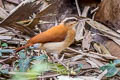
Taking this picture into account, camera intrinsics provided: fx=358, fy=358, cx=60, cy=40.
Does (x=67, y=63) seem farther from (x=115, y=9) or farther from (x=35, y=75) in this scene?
(x=115, y=9)

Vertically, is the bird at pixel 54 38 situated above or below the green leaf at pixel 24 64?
→ above

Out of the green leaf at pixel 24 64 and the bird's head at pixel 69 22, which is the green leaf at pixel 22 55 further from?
the bird's head at pixel 69 22

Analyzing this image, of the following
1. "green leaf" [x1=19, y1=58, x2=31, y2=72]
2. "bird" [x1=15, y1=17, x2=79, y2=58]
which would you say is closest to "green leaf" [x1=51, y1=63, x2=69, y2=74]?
"bird" [x1=15, y1=17, x2=79, y2=58]

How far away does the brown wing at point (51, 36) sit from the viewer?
405 centimetres

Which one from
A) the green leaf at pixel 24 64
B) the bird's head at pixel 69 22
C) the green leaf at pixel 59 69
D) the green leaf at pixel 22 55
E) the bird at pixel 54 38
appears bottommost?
the green leaf at pixel 59 69

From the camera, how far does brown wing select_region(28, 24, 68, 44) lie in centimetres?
405

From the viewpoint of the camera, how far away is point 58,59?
458cm

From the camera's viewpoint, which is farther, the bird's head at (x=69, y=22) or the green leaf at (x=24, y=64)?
the bird's head at (x=69, y=22)

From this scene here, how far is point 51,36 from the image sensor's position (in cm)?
411

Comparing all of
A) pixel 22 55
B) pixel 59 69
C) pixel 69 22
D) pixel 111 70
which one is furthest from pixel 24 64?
pixel 111 70

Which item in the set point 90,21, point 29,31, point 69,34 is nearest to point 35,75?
point 69,34

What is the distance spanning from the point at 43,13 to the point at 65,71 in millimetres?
1282

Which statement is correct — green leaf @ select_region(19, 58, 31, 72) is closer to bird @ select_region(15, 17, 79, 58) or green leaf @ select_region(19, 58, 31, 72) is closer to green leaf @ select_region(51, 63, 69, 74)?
bird @ select_region(15, 17, 79, 58)

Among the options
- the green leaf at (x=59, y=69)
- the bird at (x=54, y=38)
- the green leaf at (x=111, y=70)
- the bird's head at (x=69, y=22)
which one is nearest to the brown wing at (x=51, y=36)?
the bird at (x=54, y=38)
